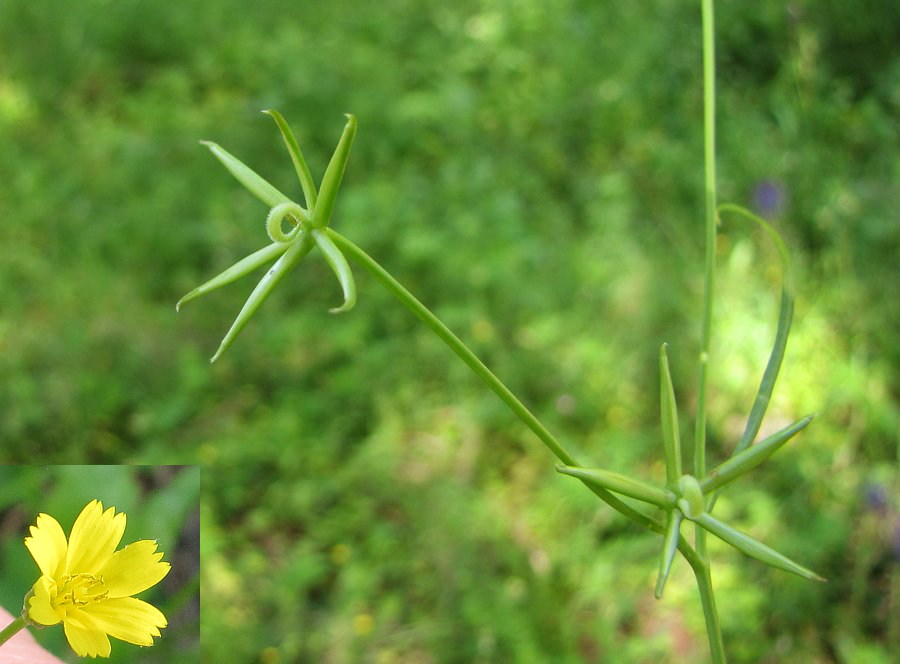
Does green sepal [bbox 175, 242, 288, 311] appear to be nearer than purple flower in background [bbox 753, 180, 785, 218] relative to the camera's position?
Yes

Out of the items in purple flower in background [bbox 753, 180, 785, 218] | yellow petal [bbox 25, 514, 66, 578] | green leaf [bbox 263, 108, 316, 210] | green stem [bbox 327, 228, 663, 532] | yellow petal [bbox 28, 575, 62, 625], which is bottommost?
purple flower in background [bbox 753, 180, 785, 218]

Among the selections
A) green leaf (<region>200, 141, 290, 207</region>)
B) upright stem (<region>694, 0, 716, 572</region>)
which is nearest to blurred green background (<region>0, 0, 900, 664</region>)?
upright stem (<region>694, 0, 716, 572</region>)

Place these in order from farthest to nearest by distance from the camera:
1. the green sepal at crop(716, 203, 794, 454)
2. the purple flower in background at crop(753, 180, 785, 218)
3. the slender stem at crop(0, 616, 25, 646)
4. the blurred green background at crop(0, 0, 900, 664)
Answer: the purple flower in background at crop(753, 180, 785, 218) < the blurred green background at crop(0, 0, 900, 664) < the green sepal at crop(716, 203, 794, 454) < the slender stem at crop(0, 616, 25, 646)

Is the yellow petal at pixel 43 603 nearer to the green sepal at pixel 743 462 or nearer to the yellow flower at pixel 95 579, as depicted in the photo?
the yellow flower at pixel 95 579

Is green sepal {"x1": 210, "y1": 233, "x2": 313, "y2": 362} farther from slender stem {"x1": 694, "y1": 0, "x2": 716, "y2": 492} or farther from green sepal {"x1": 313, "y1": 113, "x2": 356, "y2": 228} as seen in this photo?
slender stem {"x1": 694, "y1": 0, "x2": 716, "y2": 492}

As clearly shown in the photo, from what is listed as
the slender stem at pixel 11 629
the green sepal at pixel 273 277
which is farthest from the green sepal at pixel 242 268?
the slender stem at pixel 11 629

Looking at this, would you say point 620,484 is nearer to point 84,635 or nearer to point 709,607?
point 709,607
